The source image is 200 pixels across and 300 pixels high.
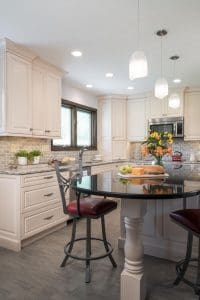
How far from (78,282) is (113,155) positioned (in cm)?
382

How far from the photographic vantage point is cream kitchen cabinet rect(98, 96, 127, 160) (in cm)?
564

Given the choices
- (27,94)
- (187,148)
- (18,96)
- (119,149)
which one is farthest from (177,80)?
(18,96)

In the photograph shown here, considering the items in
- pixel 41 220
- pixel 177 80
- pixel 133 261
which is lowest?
pixel 41 220

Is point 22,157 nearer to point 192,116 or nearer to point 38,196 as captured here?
point 38,196

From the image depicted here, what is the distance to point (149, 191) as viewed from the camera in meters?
1.42

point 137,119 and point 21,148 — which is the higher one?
point 137,119

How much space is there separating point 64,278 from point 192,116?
4.33m

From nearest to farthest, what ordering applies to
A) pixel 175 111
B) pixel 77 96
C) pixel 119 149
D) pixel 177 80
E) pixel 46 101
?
pixel 46 101 → pixel 177 80 → pixel 77 96 → pixel 175 111 → pixel 119 149

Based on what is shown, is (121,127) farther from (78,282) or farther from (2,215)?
(78,282)

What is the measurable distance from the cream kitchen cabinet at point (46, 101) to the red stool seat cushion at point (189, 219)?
241cm

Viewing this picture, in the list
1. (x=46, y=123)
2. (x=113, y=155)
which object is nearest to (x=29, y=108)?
(x=46, y=123)

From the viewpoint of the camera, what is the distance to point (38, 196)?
9.67ft

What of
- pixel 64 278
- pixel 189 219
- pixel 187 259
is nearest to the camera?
pixel 189 219

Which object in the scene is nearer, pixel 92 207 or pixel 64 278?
pixel 92 207
